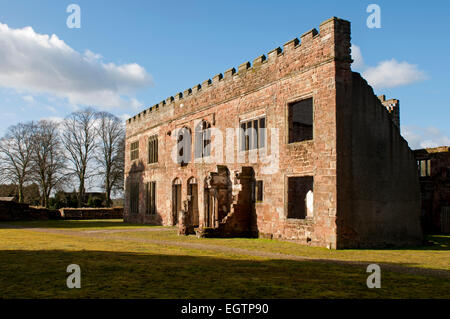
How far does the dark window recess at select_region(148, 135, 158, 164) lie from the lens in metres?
28.3

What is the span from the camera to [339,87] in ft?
46.1

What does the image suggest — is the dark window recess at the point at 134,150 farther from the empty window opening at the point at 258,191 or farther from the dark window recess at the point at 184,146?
the empty window opening at the point at 258,191

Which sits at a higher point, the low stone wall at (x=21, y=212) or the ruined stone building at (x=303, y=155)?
the ruined stone building at (x=303, y=155)

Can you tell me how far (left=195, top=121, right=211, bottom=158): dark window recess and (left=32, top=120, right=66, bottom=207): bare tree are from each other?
99.6 ft

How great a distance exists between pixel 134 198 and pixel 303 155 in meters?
19.4

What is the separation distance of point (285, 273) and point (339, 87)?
322 inches

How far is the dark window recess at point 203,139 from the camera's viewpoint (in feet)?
70.9

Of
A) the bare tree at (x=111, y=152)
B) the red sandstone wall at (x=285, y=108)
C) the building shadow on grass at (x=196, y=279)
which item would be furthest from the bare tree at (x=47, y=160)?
the building shadow on grass at (x=196, y=279)

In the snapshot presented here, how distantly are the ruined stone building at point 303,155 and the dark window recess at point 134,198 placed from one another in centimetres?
867

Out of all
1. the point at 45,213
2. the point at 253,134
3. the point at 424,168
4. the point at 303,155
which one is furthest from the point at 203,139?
the point at 45,213

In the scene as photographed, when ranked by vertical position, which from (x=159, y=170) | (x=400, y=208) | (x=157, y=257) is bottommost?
(x=157, y=257)

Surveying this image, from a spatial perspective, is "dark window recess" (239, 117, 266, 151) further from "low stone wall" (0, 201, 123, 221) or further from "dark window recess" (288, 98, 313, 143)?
"low stone wall" (0, 201, 123, 221)
